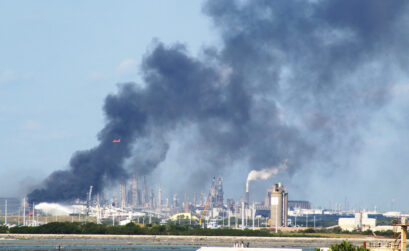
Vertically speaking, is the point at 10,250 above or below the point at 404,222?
below

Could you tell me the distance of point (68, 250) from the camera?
583 feet

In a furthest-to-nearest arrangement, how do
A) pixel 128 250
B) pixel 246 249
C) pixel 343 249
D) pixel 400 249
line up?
pixel 128 250
pixel 246 249
pixel 343 249
pixel 400 249

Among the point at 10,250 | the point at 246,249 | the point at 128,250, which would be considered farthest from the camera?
the point at 128,250

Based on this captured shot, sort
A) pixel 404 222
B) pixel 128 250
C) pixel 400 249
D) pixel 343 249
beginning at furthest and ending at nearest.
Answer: pixel 128 250 < pixel 343 249 < pixel 400 249 < pixel 404 222

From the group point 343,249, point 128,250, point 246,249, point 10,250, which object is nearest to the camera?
point 343,249

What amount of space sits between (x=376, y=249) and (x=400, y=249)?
4070 mm

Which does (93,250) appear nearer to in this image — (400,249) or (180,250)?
(180,250)

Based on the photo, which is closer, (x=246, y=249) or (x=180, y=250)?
(x=246, y=249)

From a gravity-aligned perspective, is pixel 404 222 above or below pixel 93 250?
above

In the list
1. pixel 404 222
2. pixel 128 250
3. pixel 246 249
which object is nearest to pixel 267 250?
pixel 246 249

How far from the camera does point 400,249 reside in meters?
71.4

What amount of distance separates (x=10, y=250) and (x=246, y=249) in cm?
9046

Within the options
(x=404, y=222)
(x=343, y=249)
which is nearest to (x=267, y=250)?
(x=343, y=249)

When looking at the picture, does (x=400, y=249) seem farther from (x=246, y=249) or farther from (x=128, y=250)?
(x=128, y=250)
